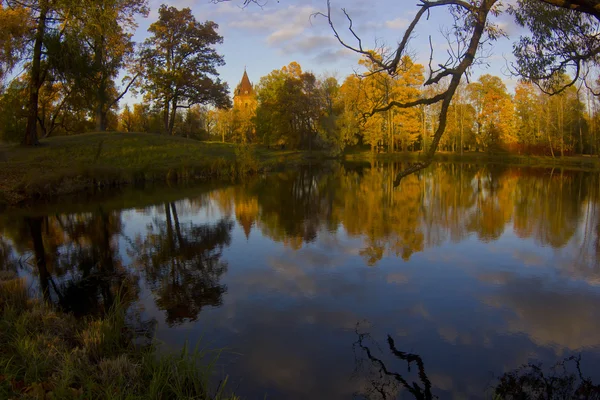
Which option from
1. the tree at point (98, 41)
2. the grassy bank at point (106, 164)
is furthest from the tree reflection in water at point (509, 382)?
the grassy bank at point (106, 164)

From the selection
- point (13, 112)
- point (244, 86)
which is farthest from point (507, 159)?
point (244, 86)

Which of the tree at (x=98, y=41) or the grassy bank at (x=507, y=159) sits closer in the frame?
the tree at (x=98, y=41)

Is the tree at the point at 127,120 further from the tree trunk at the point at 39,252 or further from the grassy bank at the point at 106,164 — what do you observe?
the tree trunk at the point at 39,252

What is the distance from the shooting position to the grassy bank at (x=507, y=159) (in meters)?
36.0

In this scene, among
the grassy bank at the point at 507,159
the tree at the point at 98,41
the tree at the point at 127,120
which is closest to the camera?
the tree at the point at 98,41

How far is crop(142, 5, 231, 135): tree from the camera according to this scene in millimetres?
38125

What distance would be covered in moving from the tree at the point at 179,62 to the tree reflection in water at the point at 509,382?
36666 mm

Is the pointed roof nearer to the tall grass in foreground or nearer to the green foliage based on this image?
the green foliage

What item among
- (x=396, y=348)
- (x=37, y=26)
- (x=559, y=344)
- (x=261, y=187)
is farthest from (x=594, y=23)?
(x=37, y=26)

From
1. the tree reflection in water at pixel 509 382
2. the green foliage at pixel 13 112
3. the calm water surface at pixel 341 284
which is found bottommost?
the tree reflection in water at pixel 509 382

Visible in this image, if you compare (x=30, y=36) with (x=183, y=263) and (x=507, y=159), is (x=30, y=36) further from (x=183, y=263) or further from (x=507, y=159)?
(x=507, y=159)

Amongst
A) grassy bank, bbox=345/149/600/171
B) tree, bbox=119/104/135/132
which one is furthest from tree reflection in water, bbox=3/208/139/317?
tree, bbox=119/104/135/132

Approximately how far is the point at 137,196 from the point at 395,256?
13242 mm

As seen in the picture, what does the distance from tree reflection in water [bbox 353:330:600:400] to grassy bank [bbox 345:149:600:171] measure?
3332cm
